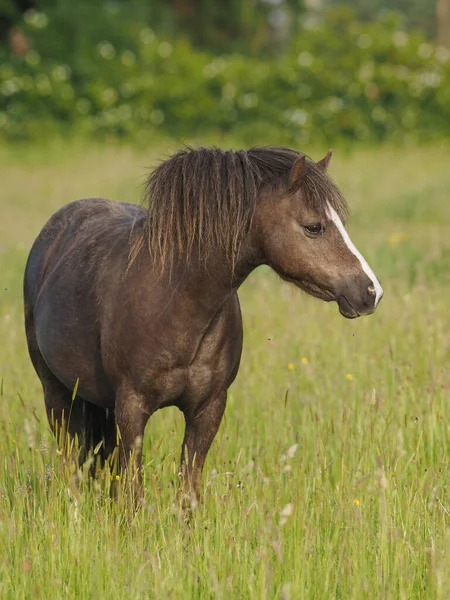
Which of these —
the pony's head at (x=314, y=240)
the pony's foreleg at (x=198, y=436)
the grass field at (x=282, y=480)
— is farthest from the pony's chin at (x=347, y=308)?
the pony's foreleg at (x=198, y=436)

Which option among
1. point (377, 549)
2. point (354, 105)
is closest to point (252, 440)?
point (377, 549)

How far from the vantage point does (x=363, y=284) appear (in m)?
3.85

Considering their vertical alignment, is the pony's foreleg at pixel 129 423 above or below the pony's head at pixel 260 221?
below

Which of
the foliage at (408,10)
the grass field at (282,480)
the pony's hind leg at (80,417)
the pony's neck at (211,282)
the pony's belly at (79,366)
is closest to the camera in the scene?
the grass field at (282,480)

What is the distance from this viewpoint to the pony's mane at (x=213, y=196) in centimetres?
398

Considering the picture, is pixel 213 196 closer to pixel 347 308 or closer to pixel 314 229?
pixel 314 229

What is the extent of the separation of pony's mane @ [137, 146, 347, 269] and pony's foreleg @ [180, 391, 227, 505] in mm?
641

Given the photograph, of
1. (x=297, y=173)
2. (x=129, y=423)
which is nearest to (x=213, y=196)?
(x=297, y=173)

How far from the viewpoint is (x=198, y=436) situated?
4426 mm

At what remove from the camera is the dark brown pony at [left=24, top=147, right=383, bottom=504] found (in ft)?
12.9

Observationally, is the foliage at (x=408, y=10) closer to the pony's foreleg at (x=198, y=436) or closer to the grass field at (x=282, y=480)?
the grass field at (x=282, y=480)

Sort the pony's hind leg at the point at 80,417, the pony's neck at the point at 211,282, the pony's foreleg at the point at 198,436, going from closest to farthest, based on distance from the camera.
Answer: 1. the pony's neck at the point at 211,282
2. the pony's foreleg at the point at 198,436
3. the pony's hind leg at the point at 80,417

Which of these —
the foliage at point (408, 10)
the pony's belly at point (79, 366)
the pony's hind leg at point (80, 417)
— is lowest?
the pony's hind leg at point (80, 417)

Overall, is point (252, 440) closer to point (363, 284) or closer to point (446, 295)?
point (363, 284)
